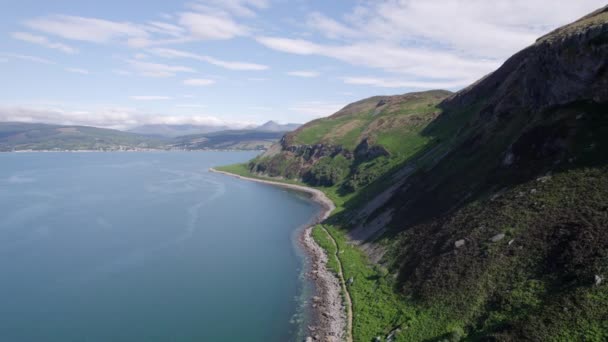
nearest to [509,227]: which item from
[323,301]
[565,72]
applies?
[323,301]

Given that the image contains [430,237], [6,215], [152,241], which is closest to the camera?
[430,237]

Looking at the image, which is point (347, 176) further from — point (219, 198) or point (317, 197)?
point (219, 198)

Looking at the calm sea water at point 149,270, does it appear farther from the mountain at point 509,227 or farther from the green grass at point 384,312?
the mountain at point 509,227

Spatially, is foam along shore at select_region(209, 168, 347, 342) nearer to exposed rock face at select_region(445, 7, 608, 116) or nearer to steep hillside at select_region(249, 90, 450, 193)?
exposed rock face at select_region(445, 7, 608, 116)

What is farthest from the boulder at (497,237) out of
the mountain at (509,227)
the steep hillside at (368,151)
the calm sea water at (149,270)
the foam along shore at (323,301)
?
the steep hillside at (368,151)

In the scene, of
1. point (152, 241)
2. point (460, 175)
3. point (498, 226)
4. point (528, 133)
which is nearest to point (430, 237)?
point (498, 226)
